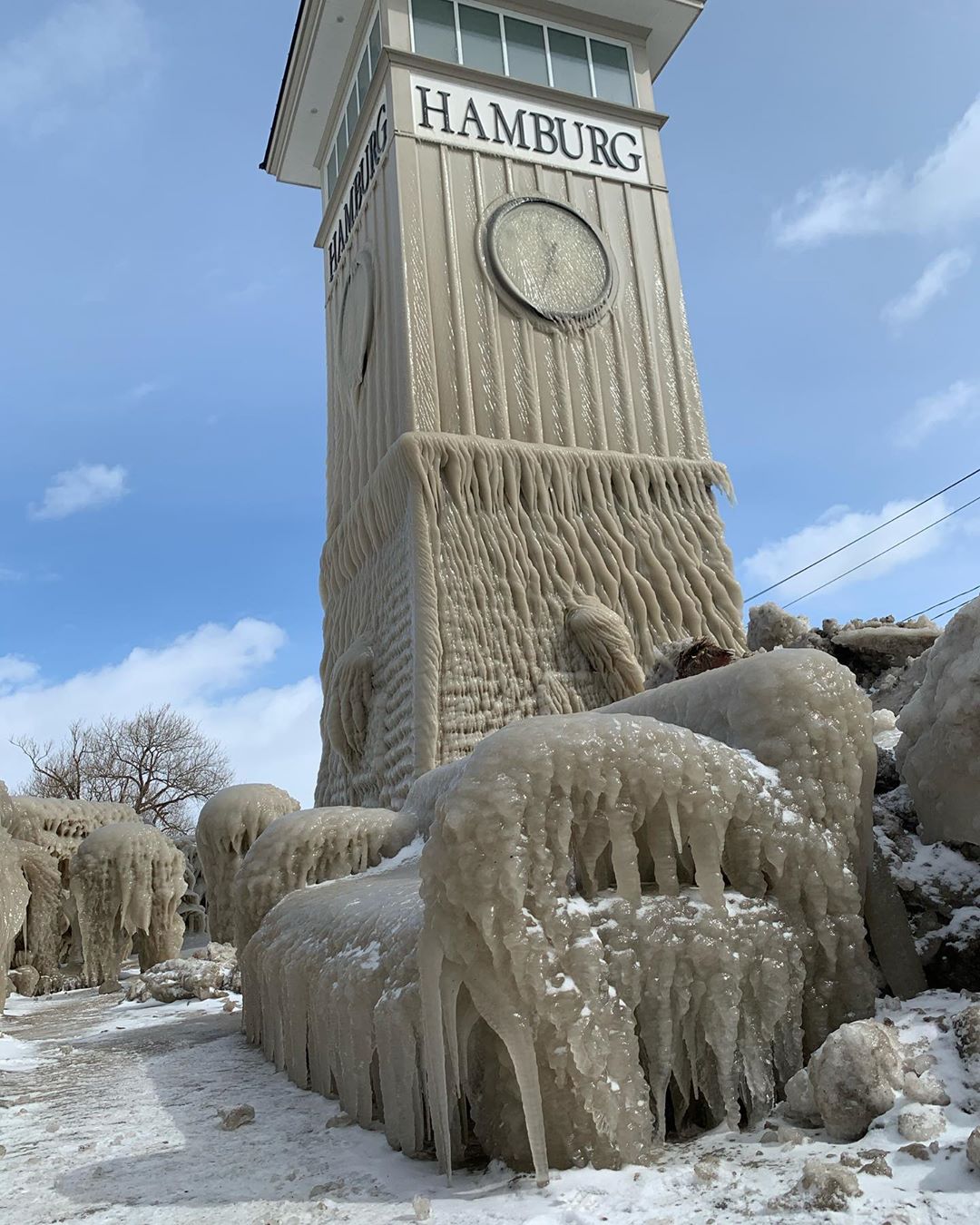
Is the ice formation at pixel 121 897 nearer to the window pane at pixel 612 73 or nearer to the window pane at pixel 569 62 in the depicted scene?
the window pane at pixel 569 62

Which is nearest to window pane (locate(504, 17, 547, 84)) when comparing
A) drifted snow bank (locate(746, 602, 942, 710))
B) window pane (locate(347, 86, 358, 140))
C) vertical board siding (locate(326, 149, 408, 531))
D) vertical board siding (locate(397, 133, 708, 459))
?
vertical board siding (locate(397, 133, 708, 459))

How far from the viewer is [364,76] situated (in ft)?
26.7

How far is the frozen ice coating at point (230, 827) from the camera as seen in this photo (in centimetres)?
621

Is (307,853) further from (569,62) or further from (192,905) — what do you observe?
(192,905)

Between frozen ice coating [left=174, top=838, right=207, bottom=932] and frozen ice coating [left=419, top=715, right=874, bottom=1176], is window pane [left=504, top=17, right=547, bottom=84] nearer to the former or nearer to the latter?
frozen ice coating [left=419, top=715, right=874, bottom=1176]

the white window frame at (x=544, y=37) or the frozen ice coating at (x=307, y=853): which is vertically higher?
the white window frame at (x=544, y=37)

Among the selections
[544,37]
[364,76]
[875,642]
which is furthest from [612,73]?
[875,642]

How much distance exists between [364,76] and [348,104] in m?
0.53

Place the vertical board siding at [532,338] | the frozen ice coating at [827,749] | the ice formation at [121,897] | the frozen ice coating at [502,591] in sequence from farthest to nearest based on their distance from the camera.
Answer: the ice formation at [121,897], the vertical board siding at [532,338], the frozen ice coating at [502,591], the frozen ice coating at [827,749]

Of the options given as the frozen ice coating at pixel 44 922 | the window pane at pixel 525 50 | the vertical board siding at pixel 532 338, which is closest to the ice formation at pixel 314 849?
the vertical board siding at pixel 532 338

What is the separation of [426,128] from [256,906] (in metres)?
6.09

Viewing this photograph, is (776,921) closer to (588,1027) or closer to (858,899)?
(858,899)

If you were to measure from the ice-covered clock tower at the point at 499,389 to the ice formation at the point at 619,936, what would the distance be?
12.1 ft

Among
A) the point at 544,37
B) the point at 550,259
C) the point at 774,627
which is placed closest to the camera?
the point at 774,627
